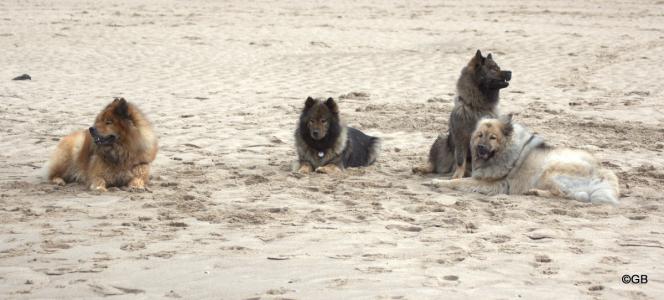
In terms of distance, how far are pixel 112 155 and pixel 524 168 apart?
11.3ft

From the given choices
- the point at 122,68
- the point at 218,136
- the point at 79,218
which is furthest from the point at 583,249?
the point at 122,68

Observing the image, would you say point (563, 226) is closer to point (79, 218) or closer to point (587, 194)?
point (587, 194)

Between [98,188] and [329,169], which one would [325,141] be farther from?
[98,188]

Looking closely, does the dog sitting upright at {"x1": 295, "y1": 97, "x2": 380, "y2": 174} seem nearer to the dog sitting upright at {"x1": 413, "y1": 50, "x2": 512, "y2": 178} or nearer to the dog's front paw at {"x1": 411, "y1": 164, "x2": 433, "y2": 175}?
the dog's front paw at {"x1": 411, "y1": 164, "x2": 433, "y2": 175}

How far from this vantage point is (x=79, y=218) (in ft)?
21.2

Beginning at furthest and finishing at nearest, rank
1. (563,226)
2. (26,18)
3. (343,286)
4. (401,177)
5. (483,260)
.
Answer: (26,18) < (401,177) < (563,226) < (483,260) < (343,286)

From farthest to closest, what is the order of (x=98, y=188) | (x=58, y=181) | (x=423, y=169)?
1. (x=423, y=169)
2. (x=58, y=181)
3. (x=98, y=188)

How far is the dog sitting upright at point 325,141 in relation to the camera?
8719mm

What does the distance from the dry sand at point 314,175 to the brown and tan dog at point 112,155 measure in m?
0.21

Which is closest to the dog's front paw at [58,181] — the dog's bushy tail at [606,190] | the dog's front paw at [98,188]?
the dog's front paw at [98,188]

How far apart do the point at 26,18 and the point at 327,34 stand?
22.0 feet

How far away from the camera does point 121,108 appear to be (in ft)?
24.9

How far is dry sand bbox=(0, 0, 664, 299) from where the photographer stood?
516cm

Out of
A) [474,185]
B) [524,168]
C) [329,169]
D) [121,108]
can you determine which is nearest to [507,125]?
[524,168]
